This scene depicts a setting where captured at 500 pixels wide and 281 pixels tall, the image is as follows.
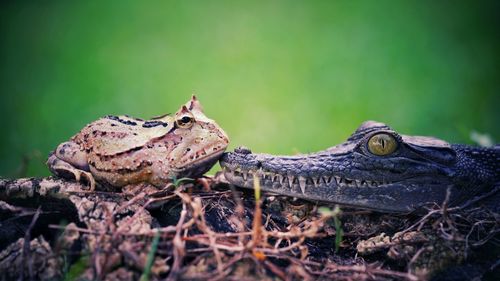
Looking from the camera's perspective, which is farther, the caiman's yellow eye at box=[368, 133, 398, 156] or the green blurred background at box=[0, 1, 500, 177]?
the green blurred background at box=[0, 1, 500, 177]

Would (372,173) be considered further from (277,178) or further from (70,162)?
(70,162)

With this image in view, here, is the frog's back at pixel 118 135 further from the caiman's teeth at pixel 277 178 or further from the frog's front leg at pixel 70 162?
the caiman's teeth at pixel 277 178

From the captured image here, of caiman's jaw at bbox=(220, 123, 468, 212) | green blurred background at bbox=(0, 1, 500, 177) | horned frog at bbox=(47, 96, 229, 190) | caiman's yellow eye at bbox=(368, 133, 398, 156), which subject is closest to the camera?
horned frog at bbox=(47, 96, 229, 190)

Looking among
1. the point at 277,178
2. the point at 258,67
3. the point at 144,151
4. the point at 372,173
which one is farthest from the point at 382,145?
the point at 258,67

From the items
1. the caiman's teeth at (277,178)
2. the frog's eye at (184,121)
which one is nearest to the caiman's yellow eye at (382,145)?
the caiman's teeth at (277,178)

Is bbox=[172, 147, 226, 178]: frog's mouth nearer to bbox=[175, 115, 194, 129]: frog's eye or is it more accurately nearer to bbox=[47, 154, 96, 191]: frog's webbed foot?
bbox=[175, 115, 194, 129]: frog's eye

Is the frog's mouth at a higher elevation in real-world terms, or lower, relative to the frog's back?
lower

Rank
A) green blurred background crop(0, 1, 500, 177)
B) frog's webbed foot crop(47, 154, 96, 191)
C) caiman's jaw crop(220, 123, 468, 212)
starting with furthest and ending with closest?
green blurred background crop(0, 1, 500, 177) < caiman's jaw crop(220, 123, 468, 212) < frog's webbed foot crop(47, 154, 96, 191)

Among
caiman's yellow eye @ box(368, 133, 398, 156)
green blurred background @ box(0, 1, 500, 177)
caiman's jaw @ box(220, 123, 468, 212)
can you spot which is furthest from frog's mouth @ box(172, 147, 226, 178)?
green blurred background @ box(0, 1, 500, 177)
